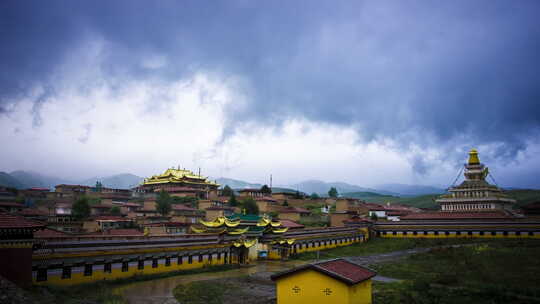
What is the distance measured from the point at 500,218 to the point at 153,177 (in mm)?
74862

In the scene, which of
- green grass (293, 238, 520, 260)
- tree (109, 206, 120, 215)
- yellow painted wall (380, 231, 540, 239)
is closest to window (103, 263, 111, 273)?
green grass (293, 238, 520, 260)

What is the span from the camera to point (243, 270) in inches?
1399

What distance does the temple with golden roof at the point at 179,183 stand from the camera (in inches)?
3587

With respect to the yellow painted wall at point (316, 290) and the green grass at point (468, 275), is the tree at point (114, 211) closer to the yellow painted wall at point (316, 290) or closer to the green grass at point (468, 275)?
the green grass at point (468, 275)

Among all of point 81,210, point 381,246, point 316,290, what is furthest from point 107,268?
point 81,210

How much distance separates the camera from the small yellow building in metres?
17.6

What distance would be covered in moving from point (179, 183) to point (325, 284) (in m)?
79.6

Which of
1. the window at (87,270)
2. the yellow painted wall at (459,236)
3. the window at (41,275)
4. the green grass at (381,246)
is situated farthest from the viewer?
the yellow painted wall at (459,236)

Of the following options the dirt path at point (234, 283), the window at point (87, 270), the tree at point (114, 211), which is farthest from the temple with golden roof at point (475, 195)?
the window at point (87, 270)

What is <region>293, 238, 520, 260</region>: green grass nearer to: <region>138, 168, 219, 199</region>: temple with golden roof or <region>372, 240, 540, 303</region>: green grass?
<region>372, 240, 540, 303</region>: green grass

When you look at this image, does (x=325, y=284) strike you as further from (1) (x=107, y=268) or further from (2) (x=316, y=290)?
(1) (x=107, y=268)

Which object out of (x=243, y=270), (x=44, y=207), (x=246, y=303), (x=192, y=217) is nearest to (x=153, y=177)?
(x=44, y=207)

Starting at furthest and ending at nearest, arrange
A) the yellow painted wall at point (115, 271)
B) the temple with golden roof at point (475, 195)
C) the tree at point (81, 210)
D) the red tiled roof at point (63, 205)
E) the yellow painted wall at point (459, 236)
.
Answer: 1. the red tiled roof at point (63, 205)
2. the temple with golden roof at point (475, 195)
3. the tree at point (81, 210)
4. the yellow painted wall at point (459, 236)
5. the yellow painted wall at point (115, 271)

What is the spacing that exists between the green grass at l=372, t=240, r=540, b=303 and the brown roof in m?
2.79
